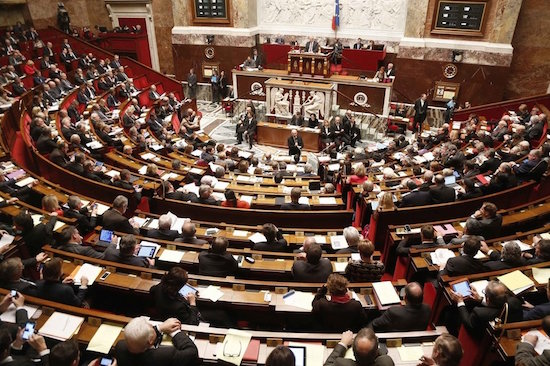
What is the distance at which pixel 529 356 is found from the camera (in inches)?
113

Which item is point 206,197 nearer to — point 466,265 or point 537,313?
point 466,265

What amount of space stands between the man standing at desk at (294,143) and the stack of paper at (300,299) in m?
7.48

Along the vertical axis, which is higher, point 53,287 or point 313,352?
point 53,287

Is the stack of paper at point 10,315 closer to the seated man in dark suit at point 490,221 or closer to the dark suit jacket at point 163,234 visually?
the dark suit jacket at point 163,234

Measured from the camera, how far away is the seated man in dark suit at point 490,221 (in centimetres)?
511

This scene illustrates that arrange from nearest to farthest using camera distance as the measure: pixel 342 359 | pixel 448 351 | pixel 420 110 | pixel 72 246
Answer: pixel 448 351 → pixel 342 359 → pixel 72 246 → pixel 420 110

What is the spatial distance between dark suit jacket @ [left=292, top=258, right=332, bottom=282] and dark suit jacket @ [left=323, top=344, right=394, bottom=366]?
1.15 meters

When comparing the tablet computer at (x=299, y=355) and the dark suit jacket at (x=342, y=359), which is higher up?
the dark suit jacket at (x=342, y=359)

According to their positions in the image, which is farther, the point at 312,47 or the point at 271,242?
the point at 312,47

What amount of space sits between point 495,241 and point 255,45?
1397 centimetres

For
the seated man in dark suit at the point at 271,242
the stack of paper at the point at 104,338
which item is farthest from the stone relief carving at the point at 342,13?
the stack of paper at the point at 104,338

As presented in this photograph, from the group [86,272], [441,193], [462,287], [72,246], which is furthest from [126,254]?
[441,193]

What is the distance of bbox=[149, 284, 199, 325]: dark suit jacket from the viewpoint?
11.7 feet

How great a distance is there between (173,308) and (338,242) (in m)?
2.44
